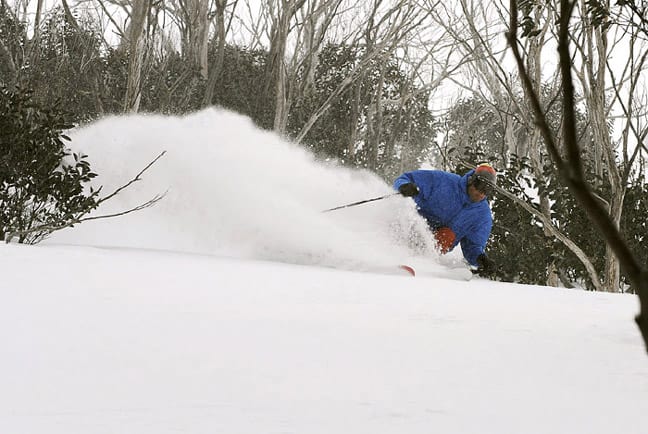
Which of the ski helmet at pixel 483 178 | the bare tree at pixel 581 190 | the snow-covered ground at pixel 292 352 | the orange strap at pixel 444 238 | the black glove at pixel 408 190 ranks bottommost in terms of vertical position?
the snow-covered ground at pixel 292 352

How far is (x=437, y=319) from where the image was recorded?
278 centimetres

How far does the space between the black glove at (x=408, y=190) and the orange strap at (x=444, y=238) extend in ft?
1.70

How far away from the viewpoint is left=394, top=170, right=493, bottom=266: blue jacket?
6414 mm

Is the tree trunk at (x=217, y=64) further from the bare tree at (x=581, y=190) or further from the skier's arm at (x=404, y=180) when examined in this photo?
the bare tree at (x=581, y=190)

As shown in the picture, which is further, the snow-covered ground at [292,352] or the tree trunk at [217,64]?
the tree trunk at [217,64]

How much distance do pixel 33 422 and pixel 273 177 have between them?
17.5ft

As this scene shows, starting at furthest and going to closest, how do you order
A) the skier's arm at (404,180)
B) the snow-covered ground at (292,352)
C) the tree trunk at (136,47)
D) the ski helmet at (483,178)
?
1. the tree trunk at (136,47)
2. the skier's arm at (404,180)
3. the ski helmet at (483,178)
4. the snow-covered ground at (292,352)

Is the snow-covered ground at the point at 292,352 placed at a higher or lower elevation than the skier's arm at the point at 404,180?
lower

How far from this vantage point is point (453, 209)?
6.53 m

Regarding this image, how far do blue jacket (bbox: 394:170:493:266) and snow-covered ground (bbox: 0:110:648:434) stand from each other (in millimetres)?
2169

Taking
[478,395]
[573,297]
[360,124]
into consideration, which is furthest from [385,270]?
[360,124]

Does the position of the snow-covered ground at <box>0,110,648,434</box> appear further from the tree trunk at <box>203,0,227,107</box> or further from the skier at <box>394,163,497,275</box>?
the tree trunk at <box>203,0,227,107</box>

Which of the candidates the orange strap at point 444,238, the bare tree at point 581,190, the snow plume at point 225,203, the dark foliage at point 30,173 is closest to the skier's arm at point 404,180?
the snow plume at point 225,203

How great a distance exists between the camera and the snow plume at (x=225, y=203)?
6.17 metres
